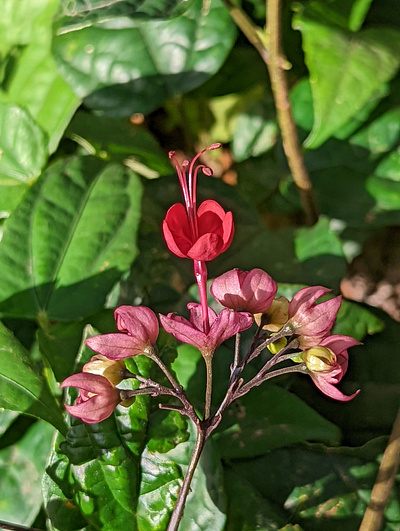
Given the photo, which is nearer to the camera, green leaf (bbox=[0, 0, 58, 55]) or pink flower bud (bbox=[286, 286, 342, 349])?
pink flower bud (bbox=[286, 286, 342, 349])

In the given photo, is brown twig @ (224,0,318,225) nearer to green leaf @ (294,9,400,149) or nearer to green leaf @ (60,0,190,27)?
green leaf @ (294,9,400,149)

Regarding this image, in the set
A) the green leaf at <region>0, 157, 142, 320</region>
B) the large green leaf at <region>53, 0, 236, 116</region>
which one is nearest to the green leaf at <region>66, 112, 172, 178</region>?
the large green leaf at <region>53, 0, 236, 116</region>

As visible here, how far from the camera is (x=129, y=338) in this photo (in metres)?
0.68

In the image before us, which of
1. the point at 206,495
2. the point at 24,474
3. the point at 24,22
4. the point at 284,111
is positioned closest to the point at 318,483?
the point at 206,495

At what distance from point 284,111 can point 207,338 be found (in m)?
0.50

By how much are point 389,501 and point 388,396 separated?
7.4 inches

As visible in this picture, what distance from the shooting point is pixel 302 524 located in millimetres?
892

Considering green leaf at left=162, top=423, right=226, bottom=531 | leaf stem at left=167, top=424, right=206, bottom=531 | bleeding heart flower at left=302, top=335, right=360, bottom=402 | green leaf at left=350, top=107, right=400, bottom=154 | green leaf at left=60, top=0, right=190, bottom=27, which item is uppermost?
green leaf at left=60, top=0, right=190, bottom=27

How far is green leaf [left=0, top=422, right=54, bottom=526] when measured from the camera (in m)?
0.95

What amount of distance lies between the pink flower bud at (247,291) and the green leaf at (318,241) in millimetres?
365

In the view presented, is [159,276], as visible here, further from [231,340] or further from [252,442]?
[252,442]

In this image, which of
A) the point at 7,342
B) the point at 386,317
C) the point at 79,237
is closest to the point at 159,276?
the point at 79,237

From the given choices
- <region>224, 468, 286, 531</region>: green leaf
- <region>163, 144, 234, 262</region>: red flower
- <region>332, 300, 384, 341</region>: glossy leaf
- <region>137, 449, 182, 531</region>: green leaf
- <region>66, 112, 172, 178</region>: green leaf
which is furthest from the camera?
<region>66, 112, 172, 178</region>: green leaf

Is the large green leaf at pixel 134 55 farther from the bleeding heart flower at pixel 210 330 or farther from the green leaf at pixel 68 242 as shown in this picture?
the bleeding heart flower at pixel 210 330
